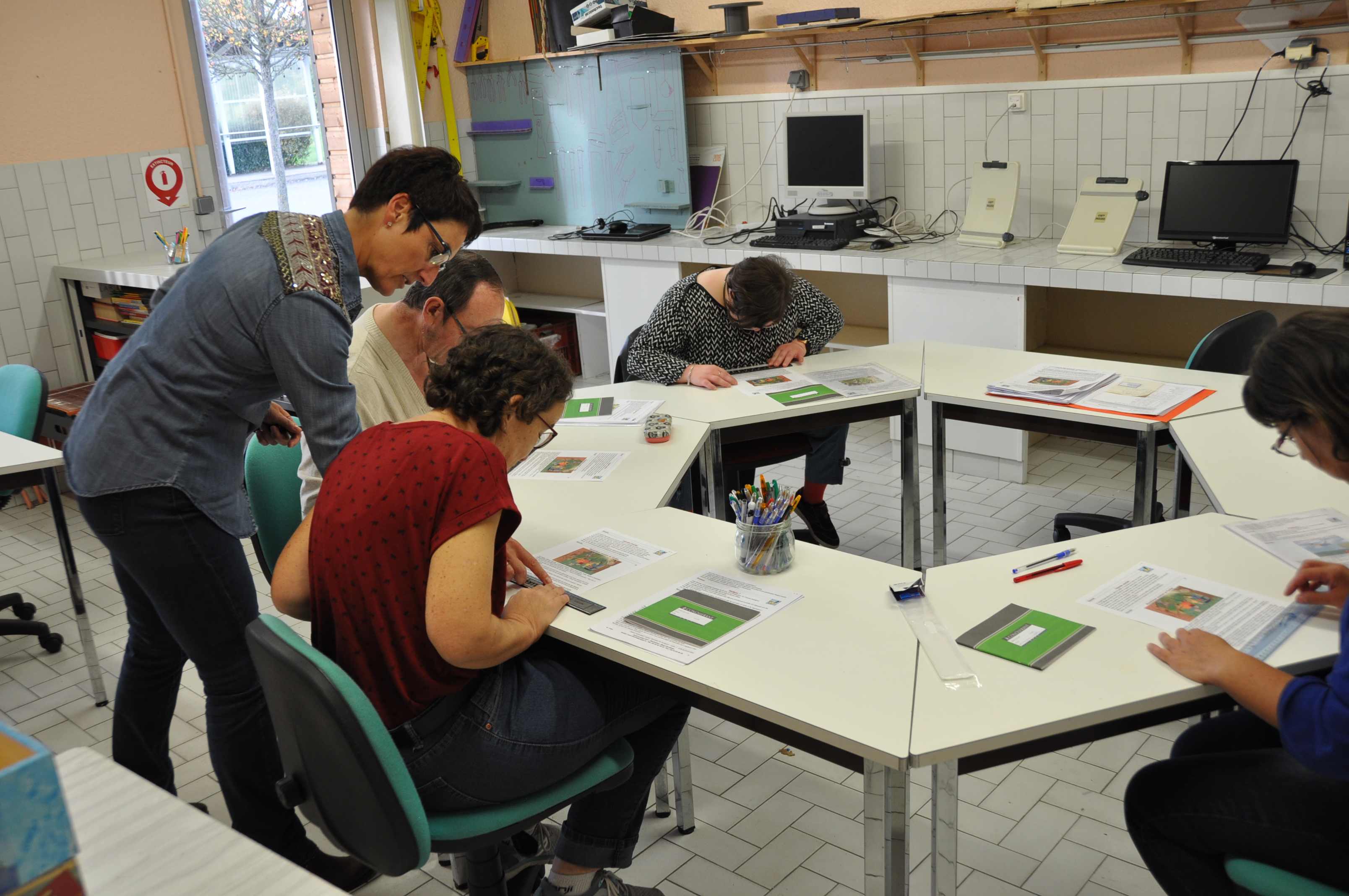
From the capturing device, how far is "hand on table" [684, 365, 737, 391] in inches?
124

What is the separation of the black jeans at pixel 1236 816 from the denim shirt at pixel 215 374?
143cm

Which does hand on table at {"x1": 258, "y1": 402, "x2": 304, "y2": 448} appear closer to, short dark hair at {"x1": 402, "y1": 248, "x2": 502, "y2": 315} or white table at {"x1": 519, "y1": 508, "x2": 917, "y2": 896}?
short dark hair at {"x1": 402, "y1": 248, "x2": 502, "y2": 315}

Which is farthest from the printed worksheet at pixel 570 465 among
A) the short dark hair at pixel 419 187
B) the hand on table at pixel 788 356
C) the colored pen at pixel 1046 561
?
the colored pen at pixel 1046 561

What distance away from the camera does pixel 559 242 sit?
553 cm

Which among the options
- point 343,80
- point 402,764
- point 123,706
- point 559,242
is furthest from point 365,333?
point 343,80

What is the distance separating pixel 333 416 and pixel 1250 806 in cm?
152

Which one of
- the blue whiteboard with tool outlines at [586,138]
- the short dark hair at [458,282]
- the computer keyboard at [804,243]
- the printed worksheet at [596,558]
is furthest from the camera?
the blue whiteboard with tool outlines at [586,138]

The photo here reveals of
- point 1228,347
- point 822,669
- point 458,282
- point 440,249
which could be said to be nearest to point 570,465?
point 458,282

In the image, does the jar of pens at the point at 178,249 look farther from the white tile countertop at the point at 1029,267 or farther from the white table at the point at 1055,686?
the white table at the point at 1055,686

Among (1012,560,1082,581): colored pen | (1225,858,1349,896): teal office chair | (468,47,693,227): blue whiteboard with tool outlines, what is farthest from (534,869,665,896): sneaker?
(468,47,693,227): blue whiteboard with tool outlines

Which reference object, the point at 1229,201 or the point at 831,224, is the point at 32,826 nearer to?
the point at 1229,201

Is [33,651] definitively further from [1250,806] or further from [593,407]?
[1250,806]

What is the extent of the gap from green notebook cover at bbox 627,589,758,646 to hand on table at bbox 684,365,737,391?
135cm

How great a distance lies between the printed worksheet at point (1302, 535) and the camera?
1.87 meters
